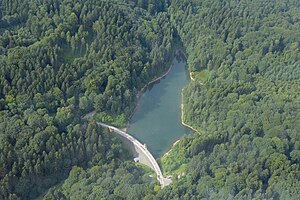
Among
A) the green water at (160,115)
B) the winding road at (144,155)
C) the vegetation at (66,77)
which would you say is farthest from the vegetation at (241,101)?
the vegetation at (66,77)

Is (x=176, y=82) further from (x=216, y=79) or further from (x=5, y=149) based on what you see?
(x=5, y=149)

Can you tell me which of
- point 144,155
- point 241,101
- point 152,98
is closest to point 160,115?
point 152,98

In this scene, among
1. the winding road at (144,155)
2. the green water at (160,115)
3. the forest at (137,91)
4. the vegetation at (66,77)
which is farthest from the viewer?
the green water at (160,115)

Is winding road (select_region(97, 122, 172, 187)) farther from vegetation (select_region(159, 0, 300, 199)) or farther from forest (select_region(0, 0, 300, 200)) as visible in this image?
vegetation (select_region(159, 0, 300, 199))

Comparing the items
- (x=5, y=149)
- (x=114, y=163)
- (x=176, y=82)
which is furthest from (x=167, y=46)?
(x=5, y=149)

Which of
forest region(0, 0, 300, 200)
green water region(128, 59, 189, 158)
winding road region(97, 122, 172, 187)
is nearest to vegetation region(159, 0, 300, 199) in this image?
Answer: forest region(0, 0, 300, 200)

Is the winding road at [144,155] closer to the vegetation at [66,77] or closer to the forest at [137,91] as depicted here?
the forest at [137,91]
